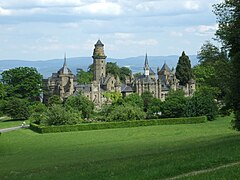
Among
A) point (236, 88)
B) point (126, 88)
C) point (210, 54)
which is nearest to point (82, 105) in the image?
point (126, 88)

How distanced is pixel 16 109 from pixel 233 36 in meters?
68.2

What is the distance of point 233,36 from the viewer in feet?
102

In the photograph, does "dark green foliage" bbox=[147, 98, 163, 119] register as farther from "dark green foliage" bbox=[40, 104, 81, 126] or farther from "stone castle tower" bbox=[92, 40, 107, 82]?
"stone castle tower" bbox=[92, 40, 107, 82]

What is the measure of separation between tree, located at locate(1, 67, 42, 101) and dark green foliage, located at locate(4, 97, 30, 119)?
16.1 m

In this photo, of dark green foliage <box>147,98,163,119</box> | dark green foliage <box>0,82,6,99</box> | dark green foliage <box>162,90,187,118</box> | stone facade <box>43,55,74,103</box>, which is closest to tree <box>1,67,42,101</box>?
dark green foliage <box>0,82,6,99</box>

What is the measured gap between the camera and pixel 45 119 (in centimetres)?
7362

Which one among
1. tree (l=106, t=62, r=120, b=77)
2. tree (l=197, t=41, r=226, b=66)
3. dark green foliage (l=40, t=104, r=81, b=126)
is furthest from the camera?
tree (l=106, t=62, r=120, b=77)

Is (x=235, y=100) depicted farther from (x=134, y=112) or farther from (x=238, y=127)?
(x=134, y=112)

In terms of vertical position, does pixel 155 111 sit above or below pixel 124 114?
above

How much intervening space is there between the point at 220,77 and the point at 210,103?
42147 millimetres

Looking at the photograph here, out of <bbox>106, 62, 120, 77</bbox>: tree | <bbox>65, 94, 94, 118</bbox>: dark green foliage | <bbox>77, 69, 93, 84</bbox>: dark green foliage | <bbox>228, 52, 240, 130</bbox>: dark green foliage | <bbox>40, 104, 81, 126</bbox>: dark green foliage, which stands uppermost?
<bbox>106, 62, 120, 77</bbox>: tree

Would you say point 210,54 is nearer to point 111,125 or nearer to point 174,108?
point 111,125

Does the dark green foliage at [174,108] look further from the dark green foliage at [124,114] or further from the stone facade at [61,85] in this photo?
the stone facade at [61,85]

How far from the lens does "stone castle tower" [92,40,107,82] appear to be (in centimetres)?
13338
